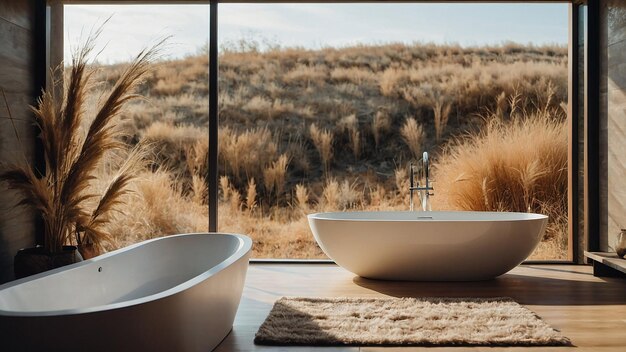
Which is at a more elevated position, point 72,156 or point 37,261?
point 72,156

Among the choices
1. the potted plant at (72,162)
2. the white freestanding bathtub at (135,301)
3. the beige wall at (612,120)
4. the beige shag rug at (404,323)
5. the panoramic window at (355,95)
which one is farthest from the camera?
the panoramic window at (355,95)

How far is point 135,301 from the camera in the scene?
186 centimetres

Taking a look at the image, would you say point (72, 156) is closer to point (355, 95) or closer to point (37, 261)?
point (37, 261)

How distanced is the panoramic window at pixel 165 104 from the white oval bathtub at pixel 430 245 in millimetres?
3063

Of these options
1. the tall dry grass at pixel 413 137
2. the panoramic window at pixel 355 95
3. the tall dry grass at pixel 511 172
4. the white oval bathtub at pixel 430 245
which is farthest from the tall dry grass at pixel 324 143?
the white oval bathtub at pixel 430 245

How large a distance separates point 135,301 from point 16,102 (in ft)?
8.85

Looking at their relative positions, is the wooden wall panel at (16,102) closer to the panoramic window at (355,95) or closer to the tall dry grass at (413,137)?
the panoramic window at (355,95)

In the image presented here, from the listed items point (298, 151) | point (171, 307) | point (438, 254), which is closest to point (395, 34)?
point (298, 151)

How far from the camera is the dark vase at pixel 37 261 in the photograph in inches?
133

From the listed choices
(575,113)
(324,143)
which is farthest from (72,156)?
(324,143)

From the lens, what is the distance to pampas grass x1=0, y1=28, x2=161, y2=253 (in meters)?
3.60

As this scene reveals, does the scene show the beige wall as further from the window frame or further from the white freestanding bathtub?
the white freestanding bathtub

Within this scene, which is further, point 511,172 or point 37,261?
point 511,172

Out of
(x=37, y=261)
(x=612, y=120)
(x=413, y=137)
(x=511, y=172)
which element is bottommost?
(x=37, y=261)
